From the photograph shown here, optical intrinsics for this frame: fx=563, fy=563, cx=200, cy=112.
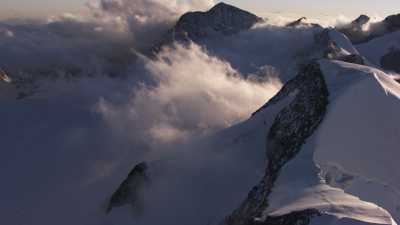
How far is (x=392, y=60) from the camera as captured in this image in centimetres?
17912

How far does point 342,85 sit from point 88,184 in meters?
58.0

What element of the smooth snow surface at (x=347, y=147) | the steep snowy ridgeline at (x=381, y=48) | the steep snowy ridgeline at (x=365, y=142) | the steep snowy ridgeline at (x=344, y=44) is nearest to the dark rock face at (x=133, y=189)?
the smooth snow surface at (x=347, y=147)

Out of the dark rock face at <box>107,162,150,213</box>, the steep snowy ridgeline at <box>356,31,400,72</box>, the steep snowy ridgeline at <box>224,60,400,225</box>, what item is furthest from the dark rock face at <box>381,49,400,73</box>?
the dark rock face at <box>107,162,150,213</box>

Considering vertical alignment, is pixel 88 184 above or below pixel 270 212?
above

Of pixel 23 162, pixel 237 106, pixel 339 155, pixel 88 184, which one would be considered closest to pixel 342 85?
pixel 339 155

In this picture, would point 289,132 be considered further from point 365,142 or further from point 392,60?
point 392,60

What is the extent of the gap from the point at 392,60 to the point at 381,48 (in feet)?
30.3

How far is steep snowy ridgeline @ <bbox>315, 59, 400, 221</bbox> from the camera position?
32.8 meters

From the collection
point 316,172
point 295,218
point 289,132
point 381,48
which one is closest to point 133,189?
point 289,132

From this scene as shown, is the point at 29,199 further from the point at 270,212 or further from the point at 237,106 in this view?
the point at 270,212

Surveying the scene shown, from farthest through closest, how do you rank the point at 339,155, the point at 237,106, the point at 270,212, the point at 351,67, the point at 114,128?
1. the point at 114,128
2. the point at 237,106
3. the point at 351,67
4. the point at 339,155
5. the point at 270,212

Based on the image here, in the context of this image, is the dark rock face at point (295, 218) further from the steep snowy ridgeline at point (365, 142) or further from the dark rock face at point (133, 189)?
the dark rock face at point (133, 189)

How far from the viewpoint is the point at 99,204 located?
66750 mm

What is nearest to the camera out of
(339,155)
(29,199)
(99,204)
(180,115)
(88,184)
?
(339,155)
